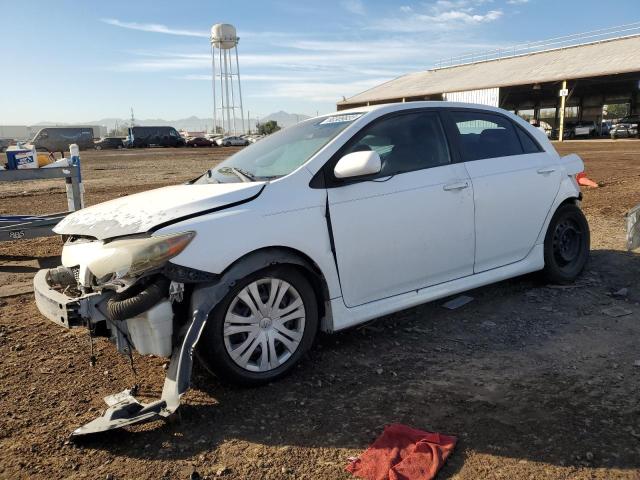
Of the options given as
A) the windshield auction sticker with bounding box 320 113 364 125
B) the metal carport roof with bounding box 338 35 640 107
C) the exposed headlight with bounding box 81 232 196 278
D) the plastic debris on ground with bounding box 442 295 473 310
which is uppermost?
the metal carport roof with bounding box 338 35 640 107

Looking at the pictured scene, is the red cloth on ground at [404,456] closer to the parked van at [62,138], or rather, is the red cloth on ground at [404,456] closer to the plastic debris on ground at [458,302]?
the plastic debris on ground at [458,302]

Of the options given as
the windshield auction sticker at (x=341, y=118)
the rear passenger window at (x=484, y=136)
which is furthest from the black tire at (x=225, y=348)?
the rear passenger window at (x=484, y=136)

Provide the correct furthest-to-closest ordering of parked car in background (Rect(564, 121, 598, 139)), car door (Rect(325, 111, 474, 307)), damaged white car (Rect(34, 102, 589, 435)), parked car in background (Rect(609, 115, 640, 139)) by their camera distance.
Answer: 1. parked car in background (Rect(564, 121, 598, 139))
2. parked car in background (Rect(609, 115, 640, 139))
3. car door (Rect(325, 111, 474, 307))
4. damaged white car (Rect(34, 102, 589, 435))

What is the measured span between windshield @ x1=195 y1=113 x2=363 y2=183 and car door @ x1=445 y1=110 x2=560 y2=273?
3.38 feet

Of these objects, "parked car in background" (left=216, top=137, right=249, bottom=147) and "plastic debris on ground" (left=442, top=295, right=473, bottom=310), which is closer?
"plastic debris on ground" (left=442, top=295, right=473, bottom=310)

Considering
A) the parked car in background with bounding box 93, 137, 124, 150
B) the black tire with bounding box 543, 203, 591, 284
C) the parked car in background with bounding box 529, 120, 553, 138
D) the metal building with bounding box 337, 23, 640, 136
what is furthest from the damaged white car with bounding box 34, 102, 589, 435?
the parked car in background with bounding box 93, 137, 124, 150

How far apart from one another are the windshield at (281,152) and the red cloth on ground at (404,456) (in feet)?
5.92

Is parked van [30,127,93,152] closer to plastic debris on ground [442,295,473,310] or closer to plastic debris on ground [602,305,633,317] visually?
plastic debris on ground [442,295,473,310]

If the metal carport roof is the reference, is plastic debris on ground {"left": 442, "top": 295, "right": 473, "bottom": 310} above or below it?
below

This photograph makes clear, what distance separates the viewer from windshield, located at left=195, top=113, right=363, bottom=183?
382 centimetres

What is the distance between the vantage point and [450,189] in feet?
13.6

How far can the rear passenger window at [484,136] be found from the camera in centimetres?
448

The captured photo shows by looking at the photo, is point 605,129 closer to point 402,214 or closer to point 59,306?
point 402,214

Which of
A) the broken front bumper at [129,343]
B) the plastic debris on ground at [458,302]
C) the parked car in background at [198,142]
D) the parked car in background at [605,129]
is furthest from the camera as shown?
the parked car in background at [198,142]
